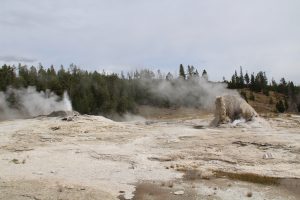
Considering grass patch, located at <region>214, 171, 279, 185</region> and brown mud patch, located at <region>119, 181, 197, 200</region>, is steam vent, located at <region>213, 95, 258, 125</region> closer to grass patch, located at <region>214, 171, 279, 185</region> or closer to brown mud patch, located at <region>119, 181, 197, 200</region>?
grass patch, located at <region>214, 171, 279, 185</region>

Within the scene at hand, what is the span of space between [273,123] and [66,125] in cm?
2010

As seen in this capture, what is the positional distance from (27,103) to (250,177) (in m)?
58.6

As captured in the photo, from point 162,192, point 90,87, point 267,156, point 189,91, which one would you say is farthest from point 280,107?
point 162,192

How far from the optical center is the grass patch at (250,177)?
74.4 ft

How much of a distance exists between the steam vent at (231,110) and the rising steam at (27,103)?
3236 centimetres

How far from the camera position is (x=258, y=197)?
765 inches

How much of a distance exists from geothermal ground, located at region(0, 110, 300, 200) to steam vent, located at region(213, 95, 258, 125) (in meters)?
1.60

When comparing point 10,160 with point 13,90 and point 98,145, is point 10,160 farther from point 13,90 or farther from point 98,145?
point 13,90

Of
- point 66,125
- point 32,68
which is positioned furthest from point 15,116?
point 66,125

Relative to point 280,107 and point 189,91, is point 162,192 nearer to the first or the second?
point 280,107

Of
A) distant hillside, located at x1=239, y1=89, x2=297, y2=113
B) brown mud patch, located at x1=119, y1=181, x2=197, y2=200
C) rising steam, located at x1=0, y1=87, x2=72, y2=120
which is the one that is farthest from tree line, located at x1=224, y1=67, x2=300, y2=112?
brown mud patch, located at x1=119, y1=181, x2=197, y2=200

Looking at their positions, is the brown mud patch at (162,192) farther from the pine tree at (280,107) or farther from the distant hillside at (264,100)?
the pine tree at (280,107)

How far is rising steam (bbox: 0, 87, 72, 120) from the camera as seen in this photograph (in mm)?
73250

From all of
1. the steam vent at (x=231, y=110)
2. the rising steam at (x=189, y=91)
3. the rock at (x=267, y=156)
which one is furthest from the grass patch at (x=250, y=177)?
the rising steam at (x=189, y=91)
